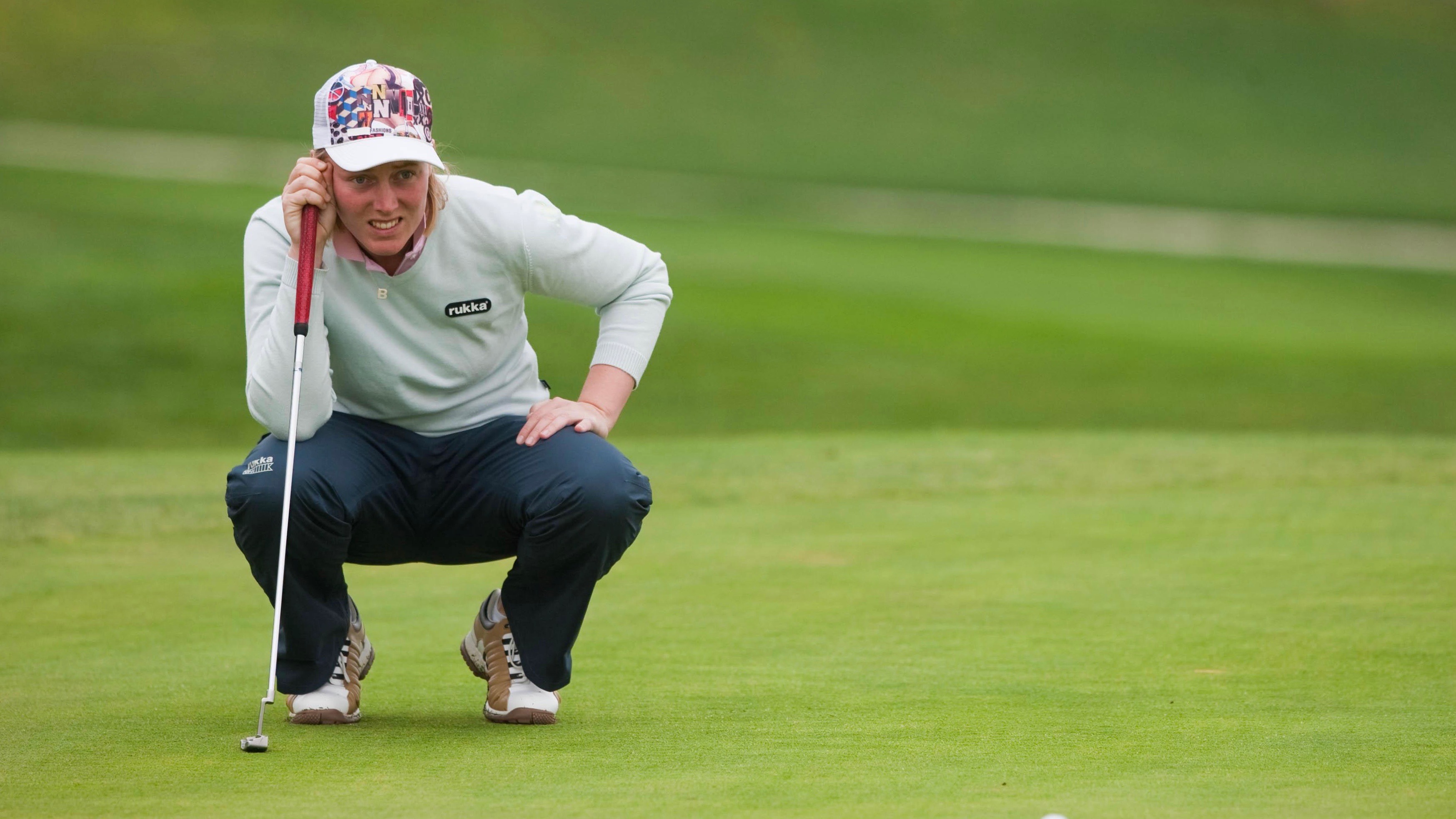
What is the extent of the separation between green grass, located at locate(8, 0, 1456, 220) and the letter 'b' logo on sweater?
33.9m

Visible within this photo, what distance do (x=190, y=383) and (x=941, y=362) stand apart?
623cm

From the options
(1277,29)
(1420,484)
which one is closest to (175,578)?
(1420,484)

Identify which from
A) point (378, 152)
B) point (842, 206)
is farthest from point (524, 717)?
point (842, 206)

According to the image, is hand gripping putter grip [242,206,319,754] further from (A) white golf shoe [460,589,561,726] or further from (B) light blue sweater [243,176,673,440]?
(A) white golf shoe [460,589,561,726]

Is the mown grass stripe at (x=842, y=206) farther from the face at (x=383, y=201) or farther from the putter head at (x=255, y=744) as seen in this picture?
the putter head at (x=255, y=744)

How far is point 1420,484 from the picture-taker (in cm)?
792

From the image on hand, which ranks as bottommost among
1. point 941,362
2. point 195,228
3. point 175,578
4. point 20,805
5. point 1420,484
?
point 20,805

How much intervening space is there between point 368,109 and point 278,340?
1.66 ft

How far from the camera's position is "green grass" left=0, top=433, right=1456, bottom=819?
10.3 feet

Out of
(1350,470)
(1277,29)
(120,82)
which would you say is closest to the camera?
(1350,470)

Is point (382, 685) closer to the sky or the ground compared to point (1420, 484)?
closer to the ground

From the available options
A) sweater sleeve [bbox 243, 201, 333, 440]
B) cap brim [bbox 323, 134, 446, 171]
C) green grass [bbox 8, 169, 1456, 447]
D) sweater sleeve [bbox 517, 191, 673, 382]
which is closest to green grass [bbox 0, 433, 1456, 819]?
sweater sleeve [bbox 243, 201, 333, 440]

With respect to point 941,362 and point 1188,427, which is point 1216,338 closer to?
point 941,362

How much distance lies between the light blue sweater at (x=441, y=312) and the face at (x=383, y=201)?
0.09 metres
